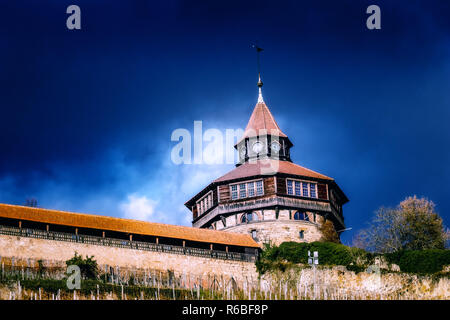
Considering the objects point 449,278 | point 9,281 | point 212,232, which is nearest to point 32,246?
point 9,281

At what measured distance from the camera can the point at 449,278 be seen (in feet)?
171

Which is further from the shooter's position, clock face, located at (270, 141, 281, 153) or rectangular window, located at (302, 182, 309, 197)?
clock face, located at (270, 141, 281, 153)

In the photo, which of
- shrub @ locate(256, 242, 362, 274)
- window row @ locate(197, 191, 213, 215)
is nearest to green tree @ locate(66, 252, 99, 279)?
shrub @ locate(256, 242, 362, 274)

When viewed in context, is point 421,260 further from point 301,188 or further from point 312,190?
point 301,188

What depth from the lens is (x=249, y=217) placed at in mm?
63250

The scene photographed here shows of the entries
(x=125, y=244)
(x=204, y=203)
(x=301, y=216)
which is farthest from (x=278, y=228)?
(x=125, y=244)

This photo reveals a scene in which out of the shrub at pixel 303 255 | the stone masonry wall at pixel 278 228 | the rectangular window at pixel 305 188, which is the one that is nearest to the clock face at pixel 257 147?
the rectangular window at pixel 305 188

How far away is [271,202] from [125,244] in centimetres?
1320

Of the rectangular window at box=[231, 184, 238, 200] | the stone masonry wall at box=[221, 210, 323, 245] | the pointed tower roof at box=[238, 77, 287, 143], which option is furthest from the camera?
the pointed tower roof at box=[238, 77, 287, 143]

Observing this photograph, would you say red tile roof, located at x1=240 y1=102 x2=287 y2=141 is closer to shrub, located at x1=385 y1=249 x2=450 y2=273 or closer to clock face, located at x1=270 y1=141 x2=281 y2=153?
clock face, located at x1=270 y1=141 x2=281 y2=153

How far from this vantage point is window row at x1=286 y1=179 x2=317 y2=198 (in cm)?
6369

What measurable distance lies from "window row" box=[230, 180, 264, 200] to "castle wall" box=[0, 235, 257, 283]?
24.2 feet

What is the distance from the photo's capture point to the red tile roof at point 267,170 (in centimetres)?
6426

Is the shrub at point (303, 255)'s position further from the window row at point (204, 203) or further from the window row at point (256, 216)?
the window row at point (204, 203)
